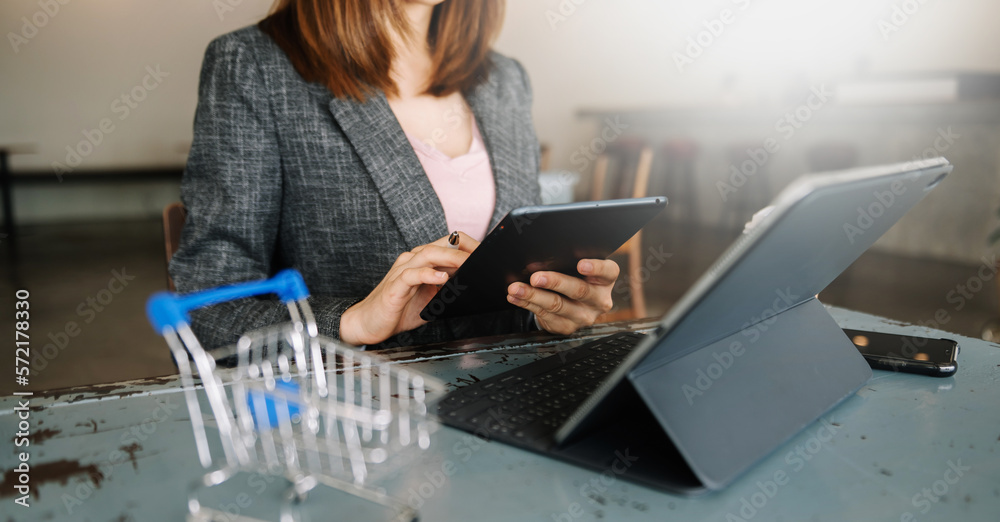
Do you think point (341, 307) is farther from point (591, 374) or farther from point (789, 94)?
point (789, 94)

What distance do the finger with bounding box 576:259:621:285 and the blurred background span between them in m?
1.95

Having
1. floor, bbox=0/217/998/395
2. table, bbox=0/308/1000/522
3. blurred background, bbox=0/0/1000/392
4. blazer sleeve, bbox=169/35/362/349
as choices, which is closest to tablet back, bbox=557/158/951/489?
table, bbox=0/308/1000/522

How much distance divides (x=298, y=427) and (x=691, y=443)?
13.5 inches

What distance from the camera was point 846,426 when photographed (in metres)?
0.66

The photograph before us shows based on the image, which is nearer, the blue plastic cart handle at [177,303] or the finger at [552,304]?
the blue plastic cart handle at [177,303]

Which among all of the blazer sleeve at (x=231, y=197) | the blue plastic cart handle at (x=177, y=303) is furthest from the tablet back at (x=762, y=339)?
the blazer sleeve at (x=231, y=197)

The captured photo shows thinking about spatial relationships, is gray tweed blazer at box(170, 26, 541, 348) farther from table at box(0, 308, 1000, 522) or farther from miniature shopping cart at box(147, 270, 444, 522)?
miniature shopping cart at box(147, 270, 444, 522)

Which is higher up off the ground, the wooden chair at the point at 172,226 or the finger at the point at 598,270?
the wooden chair at the point at 172,226

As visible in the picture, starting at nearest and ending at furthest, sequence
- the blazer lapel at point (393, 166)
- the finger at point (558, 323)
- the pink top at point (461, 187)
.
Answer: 1. the finger at point (558, 323)
2. the blazer lapel at point (393, 166)
3. the pink top at point (461, 187)

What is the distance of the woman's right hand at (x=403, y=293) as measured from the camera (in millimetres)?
870

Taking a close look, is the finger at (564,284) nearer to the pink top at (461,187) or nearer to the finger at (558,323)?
the finger at (558,323)

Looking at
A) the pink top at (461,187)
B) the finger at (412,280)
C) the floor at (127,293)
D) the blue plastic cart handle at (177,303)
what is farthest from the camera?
the floor at (127,293)

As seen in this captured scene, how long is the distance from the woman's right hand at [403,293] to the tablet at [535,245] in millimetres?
35

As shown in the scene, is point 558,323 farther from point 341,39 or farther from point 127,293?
point 127,293
